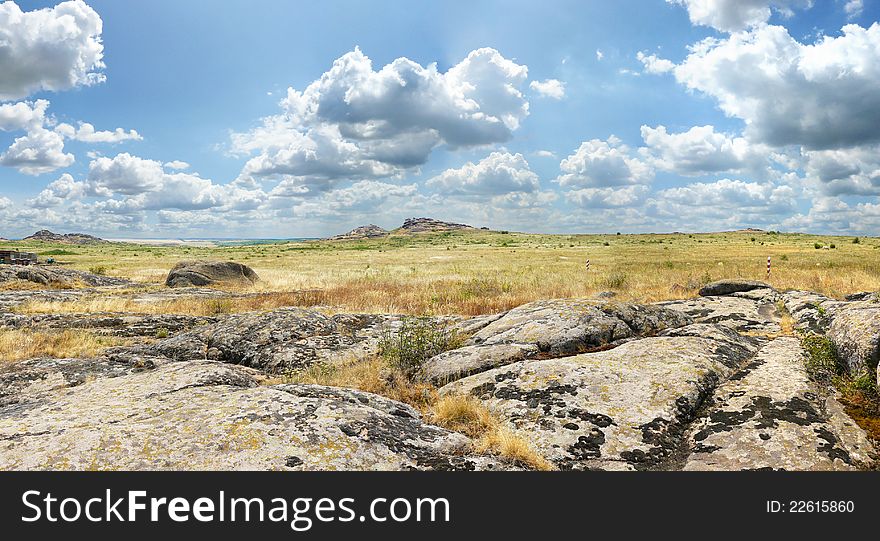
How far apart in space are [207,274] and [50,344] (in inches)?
1028

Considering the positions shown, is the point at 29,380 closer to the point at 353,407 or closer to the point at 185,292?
A: the point at 353,407

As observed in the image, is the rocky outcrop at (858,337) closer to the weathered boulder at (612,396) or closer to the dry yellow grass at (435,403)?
the weathered boulder at (612,396)

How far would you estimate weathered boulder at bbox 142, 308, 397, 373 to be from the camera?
34.4 ft

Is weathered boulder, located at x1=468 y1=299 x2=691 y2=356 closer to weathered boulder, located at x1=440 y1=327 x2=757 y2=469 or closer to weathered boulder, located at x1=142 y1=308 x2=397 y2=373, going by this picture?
weathered boulder, located at x1=440 y1=327 x2=757 y2=469

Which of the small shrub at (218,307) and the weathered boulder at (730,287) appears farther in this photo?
the small shrub at (218,307)

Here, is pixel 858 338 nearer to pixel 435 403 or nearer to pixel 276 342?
pixel 435 403

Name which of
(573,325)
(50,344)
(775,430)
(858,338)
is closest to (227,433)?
(775,430)

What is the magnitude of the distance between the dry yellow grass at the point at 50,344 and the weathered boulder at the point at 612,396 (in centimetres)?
952

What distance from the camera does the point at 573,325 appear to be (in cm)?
967

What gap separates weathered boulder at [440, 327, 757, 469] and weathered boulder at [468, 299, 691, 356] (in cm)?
85

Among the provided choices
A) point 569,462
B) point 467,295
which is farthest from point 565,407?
point 467,295

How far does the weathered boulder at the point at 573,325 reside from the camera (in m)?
9.31

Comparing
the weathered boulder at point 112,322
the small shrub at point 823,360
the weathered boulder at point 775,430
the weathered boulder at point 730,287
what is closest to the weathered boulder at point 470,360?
the weathered boulder at point 775,430
